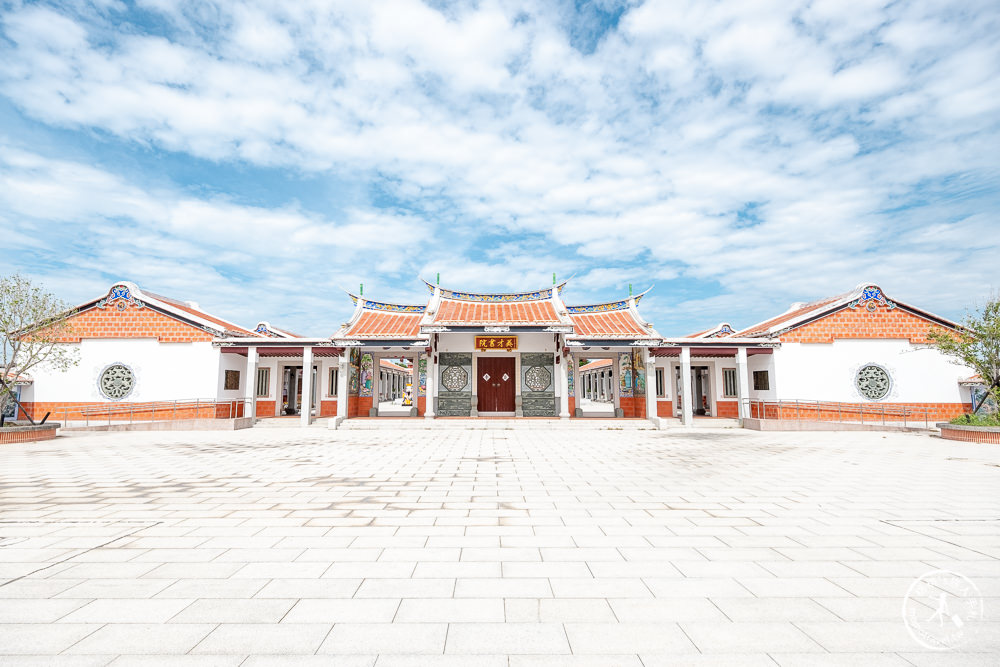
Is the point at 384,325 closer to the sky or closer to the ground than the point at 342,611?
closer to the sky

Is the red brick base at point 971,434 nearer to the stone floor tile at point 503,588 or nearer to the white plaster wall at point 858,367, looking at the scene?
the white plaster wall at point 858,367

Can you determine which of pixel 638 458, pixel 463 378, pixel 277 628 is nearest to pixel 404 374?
pixel 463 378

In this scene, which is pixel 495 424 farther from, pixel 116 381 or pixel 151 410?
pixel 116 381

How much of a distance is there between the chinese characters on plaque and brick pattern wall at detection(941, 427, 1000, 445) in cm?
1283

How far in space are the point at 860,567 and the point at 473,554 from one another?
2.84m

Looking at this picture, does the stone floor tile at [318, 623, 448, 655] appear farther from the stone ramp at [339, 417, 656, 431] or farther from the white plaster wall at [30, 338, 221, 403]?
the white plaster wall at [30, 338, 221, 403]

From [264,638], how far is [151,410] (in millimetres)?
18192

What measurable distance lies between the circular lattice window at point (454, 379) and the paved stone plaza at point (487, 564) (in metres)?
11.0

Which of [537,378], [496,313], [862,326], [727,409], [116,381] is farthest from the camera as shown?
[727,409]

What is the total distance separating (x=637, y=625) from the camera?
105 inches

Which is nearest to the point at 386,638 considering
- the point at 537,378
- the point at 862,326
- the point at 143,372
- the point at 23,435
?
the point at 23,435

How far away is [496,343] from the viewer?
1866 centimetres

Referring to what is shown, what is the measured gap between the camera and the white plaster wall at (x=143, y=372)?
1702 centimetres

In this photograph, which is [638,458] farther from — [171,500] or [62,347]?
[62,347]
